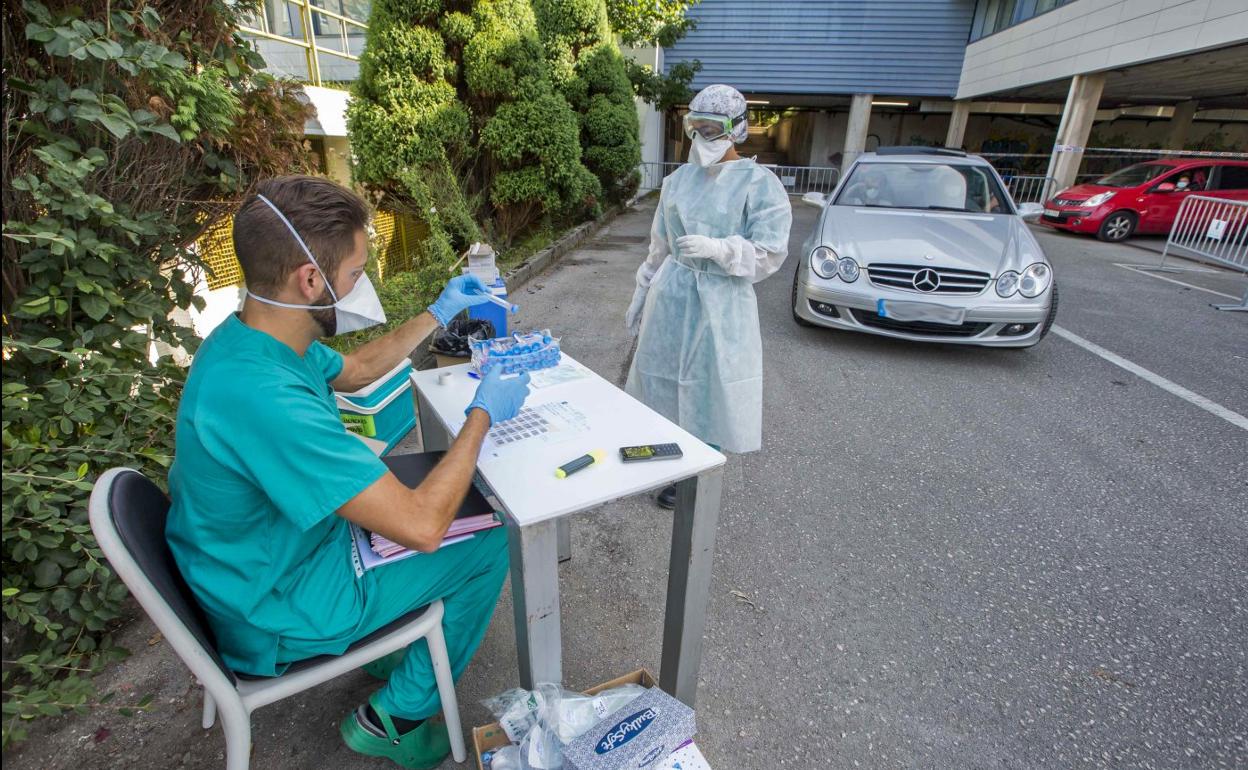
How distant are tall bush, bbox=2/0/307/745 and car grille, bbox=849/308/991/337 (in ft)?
13.7

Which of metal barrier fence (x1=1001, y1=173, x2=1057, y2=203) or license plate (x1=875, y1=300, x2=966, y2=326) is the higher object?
metal barrier fence (x1=1001, y1=173, x2=1057, y2=203)

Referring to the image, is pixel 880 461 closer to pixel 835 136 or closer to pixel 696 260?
pixel 696 260

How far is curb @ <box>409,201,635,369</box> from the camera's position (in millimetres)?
A: 4201

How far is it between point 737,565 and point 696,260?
4.33 ft

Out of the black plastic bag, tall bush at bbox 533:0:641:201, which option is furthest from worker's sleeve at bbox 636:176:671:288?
tall bush at bbox 533:0:641:201

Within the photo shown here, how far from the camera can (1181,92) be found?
48.6 ft

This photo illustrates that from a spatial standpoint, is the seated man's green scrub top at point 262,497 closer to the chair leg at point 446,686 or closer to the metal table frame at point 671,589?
the chair leg at point 446,686

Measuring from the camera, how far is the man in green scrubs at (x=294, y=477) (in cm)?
113

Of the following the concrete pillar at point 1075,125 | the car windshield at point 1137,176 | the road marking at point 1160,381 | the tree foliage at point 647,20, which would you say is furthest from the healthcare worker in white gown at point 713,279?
the concrete pillar at point 1075,125

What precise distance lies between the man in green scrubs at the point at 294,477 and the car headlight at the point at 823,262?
380cm

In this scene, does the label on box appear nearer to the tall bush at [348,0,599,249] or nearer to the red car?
the tall bush at [348,0,599,249]

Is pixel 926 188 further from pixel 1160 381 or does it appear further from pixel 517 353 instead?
pixel 517 353

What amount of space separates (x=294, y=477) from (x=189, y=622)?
36cm

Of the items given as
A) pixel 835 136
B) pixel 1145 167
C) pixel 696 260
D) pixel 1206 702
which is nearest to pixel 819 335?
pixel 696 260
